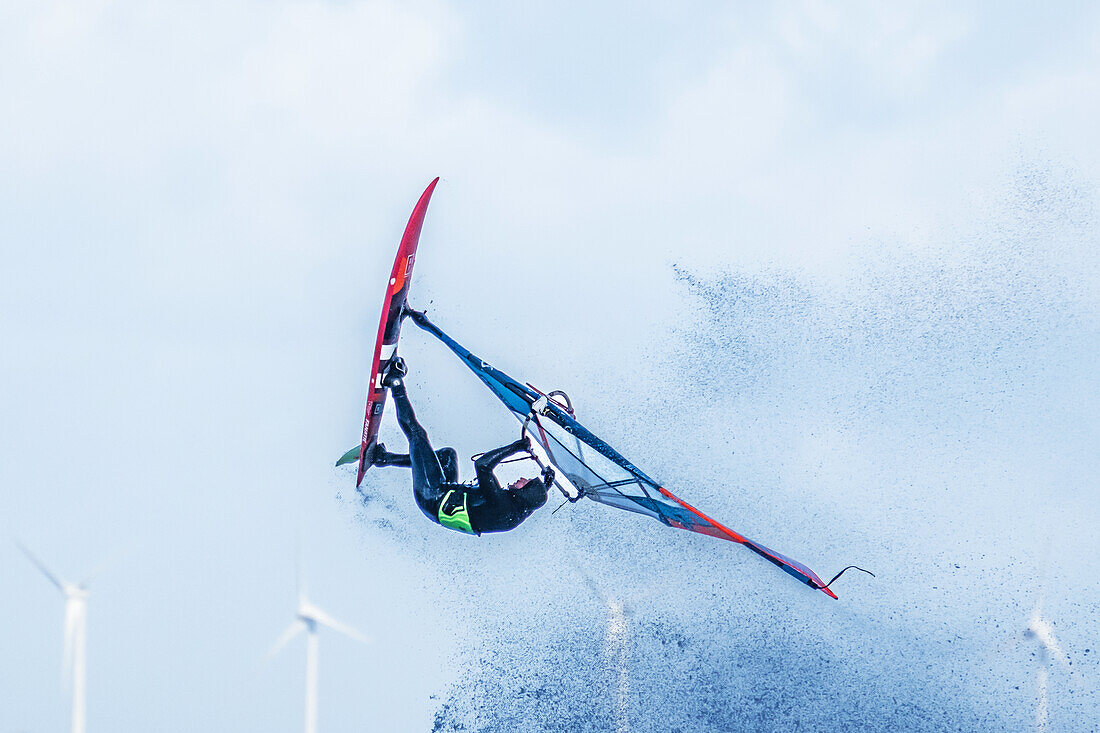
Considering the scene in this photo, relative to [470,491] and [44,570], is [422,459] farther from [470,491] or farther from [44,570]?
[44,570]

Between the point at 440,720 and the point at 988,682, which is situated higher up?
the point at 440,720

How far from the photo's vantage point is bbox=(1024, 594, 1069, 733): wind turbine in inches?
152

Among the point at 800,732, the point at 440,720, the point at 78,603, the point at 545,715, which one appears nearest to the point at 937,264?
the point at 800,732

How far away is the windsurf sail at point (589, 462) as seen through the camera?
324 cm

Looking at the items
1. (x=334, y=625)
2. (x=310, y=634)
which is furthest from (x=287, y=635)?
(x=334, y=625)

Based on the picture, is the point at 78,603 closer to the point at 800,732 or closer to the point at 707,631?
the point at 707,631

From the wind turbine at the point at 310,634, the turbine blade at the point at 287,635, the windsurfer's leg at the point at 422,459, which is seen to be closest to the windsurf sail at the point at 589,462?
the windsurfer's leg at the point at 422,459

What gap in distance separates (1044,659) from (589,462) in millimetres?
2791

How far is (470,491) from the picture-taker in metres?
3.36

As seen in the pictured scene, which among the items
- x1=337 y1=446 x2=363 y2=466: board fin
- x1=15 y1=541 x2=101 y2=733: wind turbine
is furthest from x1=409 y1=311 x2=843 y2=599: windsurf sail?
x1=15 y1=541 x2=101 y2=733: wind turbine

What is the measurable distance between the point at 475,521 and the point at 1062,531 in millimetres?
3222

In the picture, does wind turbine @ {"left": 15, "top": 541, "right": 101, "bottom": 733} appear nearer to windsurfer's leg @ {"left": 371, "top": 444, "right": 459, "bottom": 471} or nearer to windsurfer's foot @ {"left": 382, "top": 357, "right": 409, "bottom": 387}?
windsurfer's leg @ {"left": 371, "top": 444, "right": 459, "bottom": 471}

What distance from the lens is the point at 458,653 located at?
414 centimetres

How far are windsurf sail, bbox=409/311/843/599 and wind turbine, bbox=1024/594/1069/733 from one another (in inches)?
58.4
